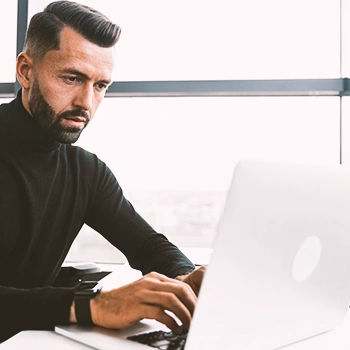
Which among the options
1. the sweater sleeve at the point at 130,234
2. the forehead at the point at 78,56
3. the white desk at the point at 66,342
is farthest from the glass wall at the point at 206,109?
the white desk at the point at 66,342

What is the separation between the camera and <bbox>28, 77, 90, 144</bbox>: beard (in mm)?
1438

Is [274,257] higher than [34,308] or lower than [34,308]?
higher

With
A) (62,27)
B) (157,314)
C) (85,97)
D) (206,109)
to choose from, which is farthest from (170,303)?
(206,109)

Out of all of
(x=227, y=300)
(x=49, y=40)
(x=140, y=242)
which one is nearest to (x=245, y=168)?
(x=227, y=300)

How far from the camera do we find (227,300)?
699 mm

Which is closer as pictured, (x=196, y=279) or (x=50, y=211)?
(x=196, y=279)

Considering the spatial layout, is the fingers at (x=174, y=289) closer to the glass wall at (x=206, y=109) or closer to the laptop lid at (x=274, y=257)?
the laptop lid at (x=274, y=257)

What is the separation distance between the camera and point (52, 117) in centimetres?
144

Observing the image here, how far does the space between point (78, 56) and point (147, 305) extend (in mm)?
829

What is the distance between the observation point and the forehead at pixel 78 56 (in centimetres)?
141

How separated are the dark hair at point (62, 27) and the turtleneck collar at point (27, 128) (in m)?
0.18

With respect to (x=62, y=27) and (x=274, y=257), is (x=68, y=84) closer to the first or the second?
(x=62, y=27)

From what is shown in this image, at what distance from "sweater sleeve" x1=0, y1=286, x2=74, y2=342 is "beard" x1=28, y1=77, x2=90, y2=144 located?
0.60 metres

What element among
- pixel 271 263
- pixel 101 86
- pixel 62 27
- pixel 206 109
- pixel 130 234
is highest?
pixel 62 27
